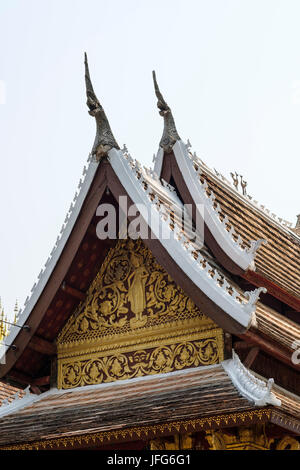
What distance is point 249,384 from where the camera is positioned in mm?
9719

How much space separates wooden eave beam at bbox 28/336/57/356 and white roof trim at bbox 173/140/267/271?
228 cm

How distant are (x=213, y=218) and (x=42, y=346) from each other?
95.9 inches

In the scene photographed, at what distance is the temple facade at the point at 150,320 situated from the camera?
9922mm

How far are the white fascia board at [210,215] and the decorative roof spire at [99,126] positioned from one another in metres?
1.17

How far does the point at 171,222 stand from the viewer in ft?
37.3

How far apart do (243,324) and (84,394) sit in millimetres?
2275

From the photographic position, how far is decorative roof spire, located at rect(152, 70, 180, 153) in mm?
12758

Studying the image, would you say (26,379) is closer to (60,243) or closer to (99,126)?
(60,243)

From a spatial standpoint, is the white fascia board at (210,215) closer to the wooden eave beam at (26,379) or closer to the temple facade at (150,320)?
the temple facade at (150,320)

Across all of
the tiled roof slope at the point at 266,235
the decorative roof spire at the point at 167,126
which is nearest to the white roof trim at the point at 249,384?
the tiled roof slope at the point at 266,235

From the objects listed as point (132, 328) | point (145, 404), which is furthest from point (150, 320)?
point (145, 404)

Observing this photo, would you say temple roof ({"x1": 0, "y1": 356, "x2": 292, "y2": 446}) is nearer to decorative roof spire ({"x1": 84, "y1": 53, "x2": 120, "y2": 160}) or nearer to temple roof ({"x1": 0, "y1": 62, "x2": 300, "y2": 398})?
temple roof ({"x1": 0, "y1": 62, "x2": 300, "y2": 398})
